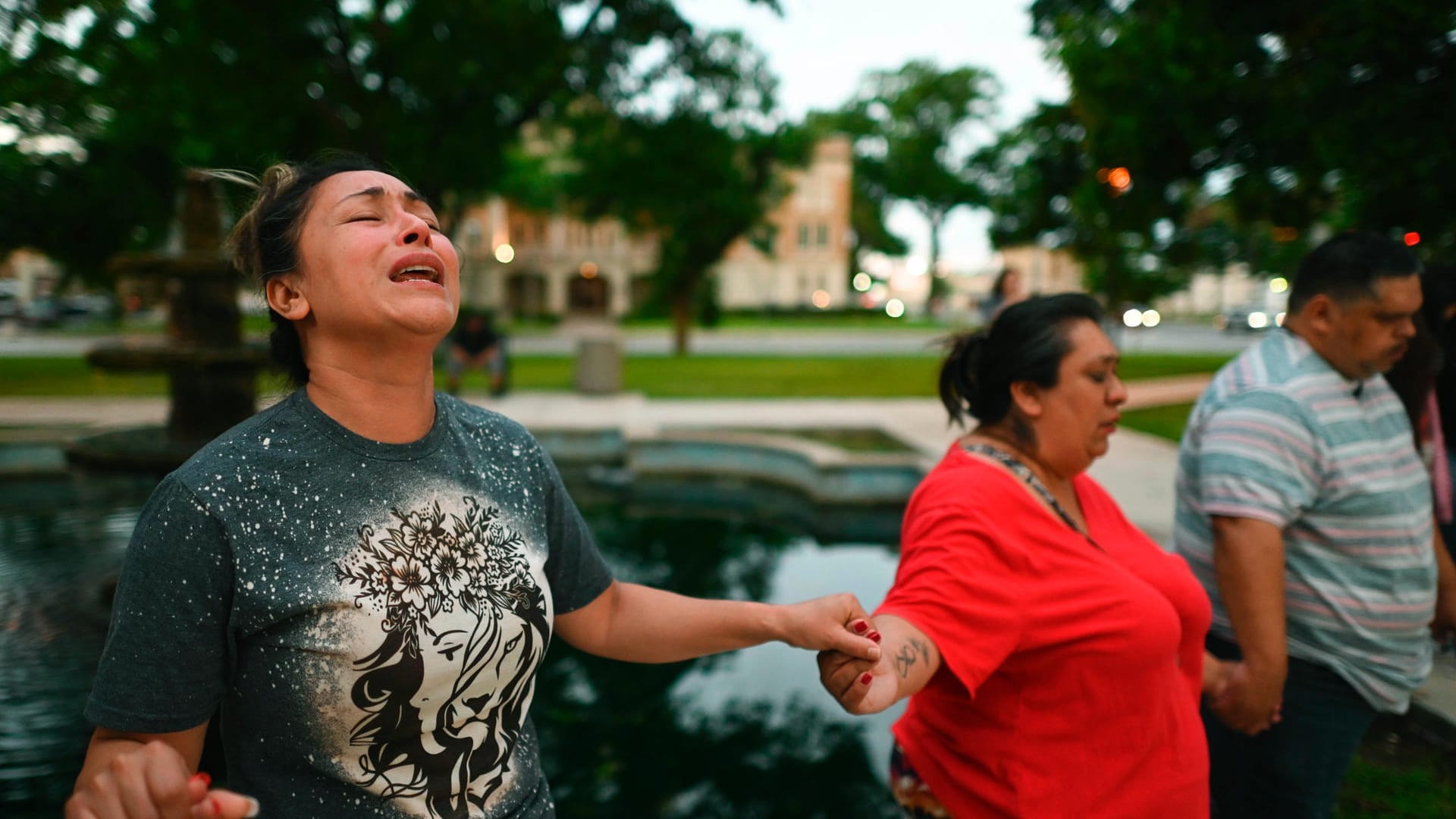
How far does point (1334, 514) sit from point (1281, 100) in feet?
27.5

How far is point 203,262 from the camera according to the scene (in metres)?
6.25

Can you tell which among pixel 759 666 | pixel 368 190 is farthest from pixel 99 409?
pixel 368 190

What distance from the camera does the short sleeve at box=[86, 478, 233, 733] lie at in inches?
54.6

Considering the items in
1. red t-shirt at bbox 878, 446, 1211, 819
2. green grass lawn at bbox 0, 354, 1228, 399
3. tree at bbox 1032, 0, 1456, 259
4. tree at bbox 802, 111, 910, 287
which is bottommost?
green grass lawn at bbox 0, 354, 1228, 399

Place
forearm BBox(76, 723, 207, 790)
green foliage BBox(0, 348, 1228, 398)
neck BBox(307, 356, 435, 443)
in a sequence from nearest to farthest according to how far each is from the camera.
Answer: forearm BBox(76, 723, 207, 790), neck BBox(307, 356, 435, 443), green foliage BBox(0, 348, 1228, 398)

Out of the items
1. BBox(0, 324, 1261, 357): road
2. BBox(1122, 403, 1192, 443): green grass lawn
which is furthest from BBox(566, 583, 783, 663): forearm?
BBox(0, 324, 1261, 357): road

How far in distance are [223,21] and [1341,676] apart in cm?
1093

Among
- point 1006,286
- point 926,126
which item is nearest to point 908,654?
point 1006,286

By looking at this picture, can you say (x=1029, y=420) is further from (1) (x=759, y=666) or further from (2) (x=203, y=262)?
(2) (x=203, y=262)

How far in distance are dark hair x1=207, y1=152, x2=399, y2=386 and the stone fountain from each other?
4.46 metres

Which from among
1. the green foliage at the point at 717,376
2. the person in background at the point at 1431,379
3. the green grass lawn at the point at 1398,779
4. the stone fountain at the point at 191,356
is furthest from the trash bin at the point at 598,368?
the green grass lawn at the point at 1398,779

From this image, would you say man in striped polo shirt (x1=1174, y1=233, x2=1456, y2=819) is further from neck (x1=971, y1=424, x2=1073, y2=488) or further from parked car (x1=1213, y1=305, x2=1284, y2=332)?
parked car (x1=1213, y1=305, x2=1284, y2=332)

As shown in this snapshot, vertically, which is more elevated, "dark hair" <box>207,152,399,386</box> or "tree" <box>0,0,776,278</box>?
"tree" <box>0,0,776,278</box>

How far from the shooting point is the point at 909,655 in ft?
6.30
